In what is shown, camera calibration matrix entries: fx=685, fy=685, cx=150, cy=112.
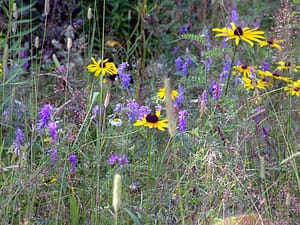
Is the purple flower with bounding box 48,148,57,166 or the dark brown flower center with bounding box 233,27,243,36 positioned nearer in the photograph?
the purple flower with bounding box 48,148,57,166

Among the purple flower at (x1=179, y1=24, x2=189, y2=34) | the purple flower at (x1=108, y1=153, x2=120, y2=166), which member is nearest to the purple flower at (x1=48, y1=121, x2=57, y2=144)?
the purple flower at (x1=108, y1=153, x2=120, y2=166)

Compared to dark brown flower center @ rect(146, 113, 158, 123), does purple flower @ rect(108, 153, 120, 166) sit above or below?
below

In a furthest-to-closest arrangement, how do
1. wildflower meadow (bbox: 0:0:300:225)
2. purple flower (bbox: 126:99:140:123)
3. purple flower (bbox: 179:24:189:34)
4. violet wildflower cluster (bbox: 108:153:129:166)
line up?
purple flower (bbox: 179:24:189:34), purple flower (bbox: 126:99:140:123), violet wildflower cluster (bbox: 108:153:129:166), wildflower meadow (bbox: 0:0:300:225)

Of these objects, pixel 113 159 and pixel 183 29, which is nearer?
pixel 113 159

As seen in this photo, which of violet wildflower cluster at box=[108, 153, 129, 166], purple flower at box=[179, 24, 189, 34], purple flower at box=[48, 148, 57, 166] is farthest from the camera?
purple flower at box=[179, 24, 189, 34]

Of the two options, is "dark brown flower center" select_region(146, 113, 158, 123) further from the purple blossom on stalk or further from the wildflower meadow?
the purple blossom on stalk

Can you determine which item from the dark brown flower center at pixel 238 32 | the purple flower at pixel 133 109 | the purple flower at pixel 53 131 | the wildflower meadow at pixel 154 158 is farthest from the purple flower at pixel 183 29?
the purple flower at pixel 53 131

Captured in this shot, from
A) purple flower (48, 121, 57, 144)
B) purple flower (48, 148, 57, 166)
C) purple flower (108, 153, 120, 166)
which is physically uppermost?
purple flower (48, 121, 57, 144)

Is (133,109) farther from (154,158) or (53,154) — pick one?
(53,154)

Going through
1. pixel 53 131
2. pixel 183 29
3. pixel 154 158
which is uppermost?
pixel 183 29

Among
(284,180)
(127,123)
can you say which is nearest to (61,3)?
(127,123)

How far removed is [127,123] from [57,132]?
0.34m

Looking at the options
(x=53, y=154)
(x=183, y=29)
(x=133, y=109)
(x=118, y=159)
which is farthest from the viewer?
(x=183, y=29)

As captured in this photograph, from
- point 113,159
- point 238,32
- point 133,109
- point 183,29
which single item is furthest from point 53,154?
point 183,29
